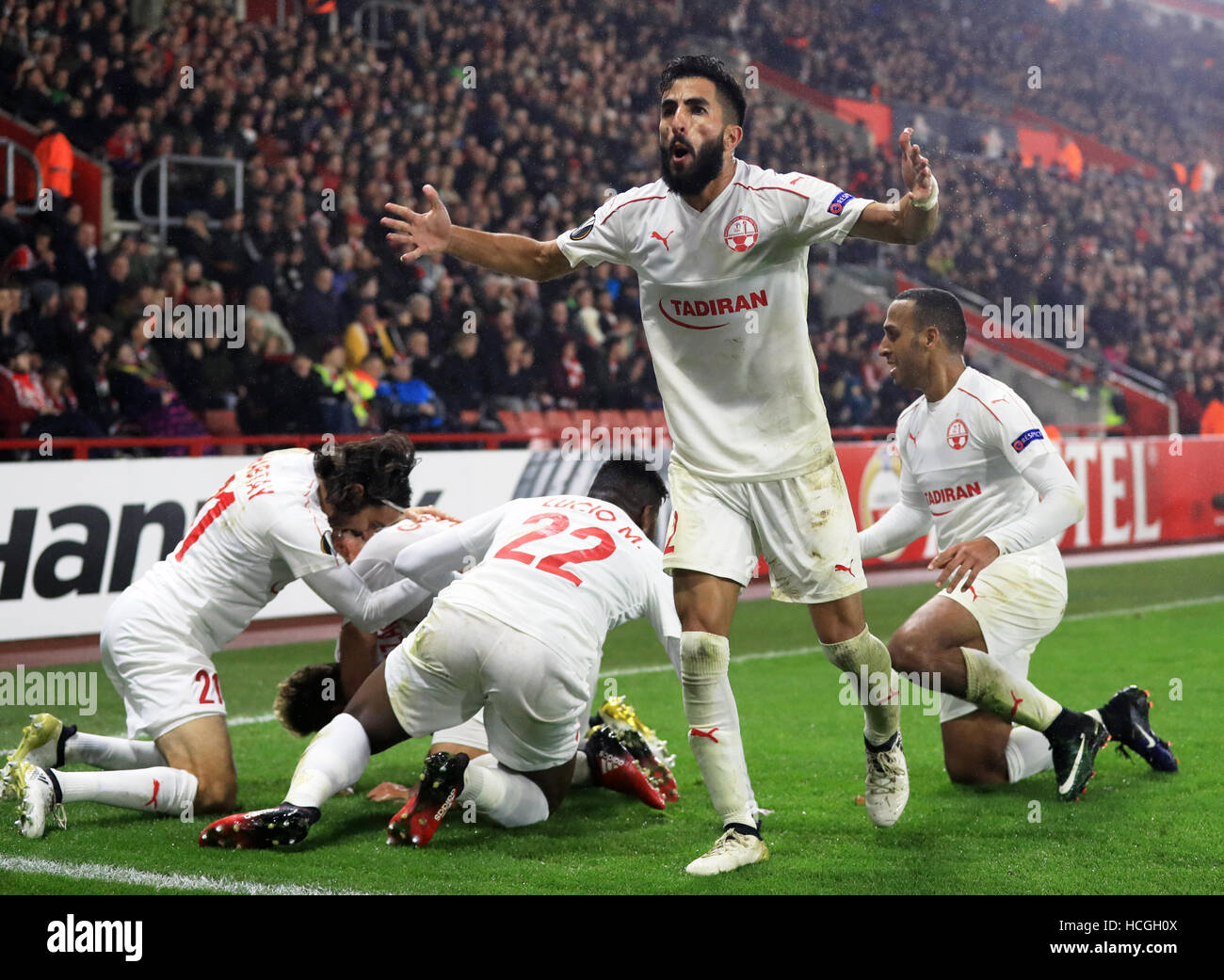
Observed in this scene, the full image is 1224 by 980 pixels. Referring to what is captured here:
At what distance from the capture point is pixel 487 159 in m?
15.2

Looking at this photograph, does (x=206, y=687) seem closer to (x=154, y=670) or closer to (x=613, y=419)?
(x=154, y=670)

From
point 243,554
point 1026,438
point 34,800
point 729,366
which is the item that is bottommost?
point 34,800

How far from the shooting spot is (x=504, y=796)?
15.0 feet

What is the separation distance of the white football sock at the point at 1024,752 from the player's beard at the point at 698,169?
2.58m

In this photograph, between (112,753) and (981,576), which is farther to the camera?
(981,576)

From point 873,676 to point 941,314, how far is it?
179 cm

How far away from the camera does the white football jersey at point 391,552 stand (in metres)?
5.11

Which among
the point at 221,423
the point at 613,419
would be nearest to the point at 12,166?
the point at 221,423

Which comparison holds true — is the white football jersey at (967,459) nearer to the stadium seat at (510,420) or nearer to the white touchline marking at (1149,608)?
the white touchline marking at (1149,608)

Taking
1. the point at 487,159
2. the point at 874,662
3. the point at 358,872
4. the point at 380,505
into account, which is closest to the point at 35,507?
the point at 380,505

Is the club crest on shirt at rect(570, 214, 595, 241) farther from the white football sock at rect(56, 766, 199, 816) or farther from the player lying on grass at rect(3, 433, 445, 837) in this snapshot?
the white football sock at rect(56, 766, 199, 816)

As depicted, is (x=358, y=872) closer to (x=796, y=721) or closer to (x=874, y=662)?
(x=874, y=662)

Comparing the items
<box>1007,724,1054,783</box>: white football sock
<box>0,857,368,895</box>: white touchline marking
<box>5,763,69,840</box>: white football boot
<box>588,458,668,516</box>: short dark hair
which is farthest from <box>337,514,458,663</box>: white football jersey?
<box>1007,724,1054,783</box>: white football sock
